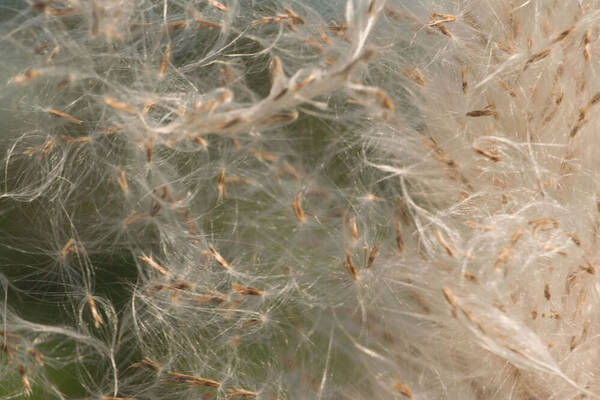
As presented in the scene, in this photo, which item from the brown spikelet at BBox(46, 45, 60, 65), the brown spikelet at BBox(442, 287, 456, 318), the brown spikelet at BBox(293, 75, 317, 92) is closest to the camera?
the brown spikelet at BBox(293, 75, 317, 92)

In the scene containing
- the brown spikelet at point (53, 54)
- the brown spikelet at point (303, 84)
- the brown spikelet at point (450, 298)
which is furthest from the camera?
the brown spikelet at point (53, 54)

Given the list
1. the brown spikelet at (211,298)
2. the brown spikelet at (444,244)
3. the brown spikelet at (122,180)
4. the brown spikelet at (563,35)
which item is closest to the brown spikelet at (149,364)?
the brown spikelet at (211,298)

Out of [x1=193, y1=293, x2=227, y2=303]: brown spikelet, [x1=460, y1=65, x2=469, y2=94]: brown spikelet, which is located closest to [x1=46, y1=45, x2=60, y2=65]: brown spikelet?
[x1=193, y1=293, x2=227, y2=303]: brown spikelet

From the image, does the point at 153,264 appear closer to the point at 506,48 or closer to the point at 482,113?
the point at 482,113

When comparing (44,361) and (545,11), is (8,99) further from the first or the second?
(545,11)

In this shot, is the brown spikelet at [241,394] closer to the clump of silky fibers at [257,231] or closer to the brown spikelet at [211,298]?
Answer: the clump of silky fibers at [257,231]

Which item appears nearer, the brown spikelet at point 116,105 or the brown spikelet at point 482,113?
the brown spikelet at point 116,105

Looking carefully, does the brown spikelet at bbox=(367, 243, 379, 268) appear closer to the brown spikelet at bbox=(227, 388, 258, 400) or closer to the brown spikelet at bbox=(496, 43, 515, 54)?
the brown spikelet at bbox=(227, 388, 258, 400)

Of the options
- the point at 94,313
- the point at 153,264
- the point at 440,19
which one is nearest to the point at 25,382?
the point at 94,313

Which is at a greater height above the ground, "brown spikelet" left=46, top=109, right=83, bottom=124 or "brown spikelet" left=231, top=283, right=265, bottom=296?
"brown spikelet" left=46, top=109, right=83, bottom=124

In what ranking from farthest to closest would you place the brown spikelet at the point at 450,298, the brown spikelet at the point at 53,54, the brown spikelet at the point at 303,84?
the brown spikelet at the point at 53,54, the brown spikelet at the point at 450,298, the brown spikelet at the point at 303,84
